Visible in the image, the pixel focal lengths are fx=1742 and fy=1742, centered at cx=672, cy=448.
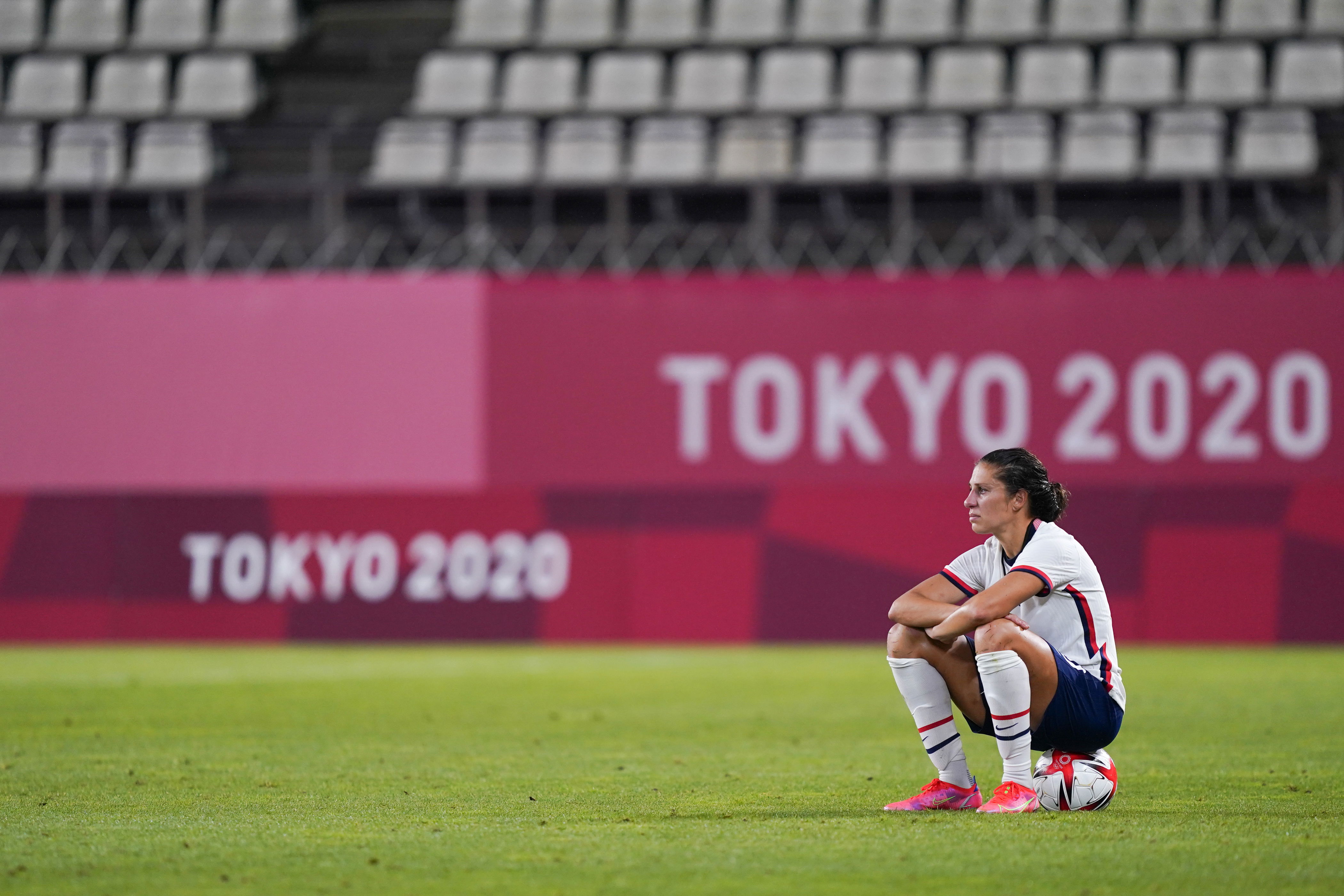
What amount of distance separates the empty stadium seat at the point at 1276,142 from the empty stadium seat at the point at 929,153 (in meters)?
2.90

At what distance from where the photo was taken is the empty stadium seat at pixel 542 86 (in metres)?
20.8

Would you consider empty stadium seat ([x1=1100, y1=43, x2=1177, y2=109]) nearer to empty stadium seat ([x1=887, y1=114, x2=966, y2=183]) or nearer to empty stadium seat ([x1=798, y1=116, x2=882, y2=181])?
empty stadium seat ([x1=887, y1=114, x2=966, y2=183])

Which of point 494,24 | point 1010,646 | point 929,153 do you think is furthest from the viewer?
point 494,24

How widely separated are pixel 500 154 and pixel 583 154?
0.97 meters

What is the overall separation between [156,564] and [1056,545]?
13448 mm

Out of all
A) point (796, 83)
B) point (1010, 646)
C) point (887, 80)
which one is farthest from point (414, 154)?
point (1010, 646)

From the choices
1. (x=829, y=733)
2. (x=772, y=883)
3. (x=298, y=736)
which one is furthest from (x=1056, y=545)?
(x=298, y=736)

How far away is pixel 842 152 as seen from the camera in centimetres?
1911

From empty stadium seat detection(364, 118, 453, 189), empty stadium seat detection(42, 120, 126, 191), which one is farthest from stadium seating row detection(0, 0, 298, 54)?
empty stadium seat detection(364, 118, 453, 189)

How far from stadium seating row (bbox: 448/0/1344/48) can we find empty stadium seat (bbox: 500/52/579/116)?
0.81 m

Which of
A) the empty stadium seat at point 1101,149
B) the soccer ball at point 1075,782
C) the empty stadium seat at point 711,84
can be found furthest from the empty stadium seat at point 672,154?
the soccer ball at point 1075,782

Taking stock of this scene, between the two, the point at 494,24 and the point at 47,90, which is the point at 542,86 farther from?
the point at 47,90

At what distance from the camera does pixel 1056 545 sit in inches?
250

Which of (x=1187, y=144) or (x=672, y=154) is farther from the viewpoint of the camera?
(x=672, y=154)
